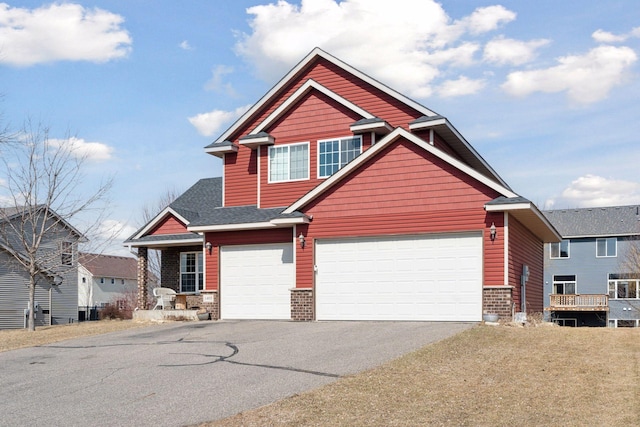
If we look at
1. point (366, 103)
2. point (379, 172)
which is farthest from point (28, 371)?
point (366, 103)

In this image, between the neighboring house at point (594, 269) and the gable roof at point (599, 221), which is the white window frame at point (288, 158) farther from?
the gable roof at point (599, 221)

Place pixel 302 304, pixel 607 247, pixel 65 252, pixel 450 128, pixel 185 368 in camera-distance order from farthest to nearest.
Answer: pixel 607 247, pixel 65 252, pixel 450 128, pixel 302 304, pixel 185 368

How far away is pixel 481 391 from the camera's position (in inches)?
401

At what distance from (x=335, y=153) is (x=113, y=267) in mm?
49740

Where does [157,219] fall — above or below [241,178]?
below

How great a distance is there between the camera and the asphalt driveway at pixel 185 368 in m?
10.1

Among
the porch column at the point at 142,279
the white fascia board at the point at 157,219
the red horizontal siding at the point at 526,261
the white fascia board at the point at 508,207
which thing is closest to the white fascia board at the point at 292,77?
the white fascia board at the point at 157,219

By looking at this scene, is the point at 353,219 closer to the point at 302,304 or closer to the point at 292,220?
the point at 292,220

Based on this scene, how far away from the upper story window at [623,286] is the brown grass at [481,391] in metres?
37.8

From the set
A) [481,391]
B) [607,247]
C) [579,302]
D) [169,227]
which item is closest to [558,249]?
[607,247]

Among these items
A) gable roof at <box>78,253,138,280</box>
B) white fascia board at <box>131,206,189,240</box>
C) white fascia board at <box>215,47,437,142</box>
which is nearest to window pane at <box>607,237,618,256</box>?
white fascia board at <box>215,47,437,142</box>

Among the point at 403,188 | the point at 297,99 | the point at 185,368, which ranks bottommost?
the point at 185,368

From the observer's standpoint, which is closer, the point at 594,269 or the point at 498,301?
the point at 498,301

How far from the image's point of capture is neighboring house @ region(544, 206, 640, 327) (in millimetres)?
47688
